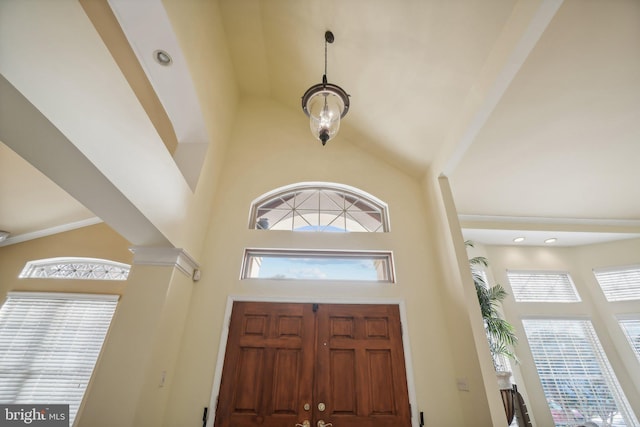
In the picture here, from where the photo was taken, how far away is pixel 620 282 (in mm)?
4227

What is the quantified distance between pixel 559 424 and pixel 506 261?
87.6 inches

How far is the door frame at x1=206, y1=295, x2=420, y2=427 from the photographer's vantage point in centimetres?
259

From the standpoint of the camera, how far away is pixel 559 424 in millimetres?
3512

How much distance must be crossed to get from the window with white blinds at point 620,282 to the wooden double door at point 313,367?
3923 mm

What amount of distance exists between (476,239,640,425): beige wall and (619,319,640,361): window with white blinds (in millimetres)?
72

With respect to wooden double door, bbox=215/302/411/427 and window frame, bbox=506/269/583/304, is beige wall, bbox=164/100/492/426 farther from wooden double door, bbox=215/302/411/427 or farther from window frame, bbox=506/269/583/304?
window frame, bbox=506/269/583/304

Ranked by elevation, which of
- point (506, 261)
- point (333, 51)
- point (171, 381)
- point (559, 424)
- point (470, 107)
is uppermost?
point (333, 51)

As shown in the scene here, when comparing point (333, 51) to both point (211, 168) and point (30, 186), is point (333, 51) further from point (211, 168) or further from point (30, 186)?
point (30, 186)

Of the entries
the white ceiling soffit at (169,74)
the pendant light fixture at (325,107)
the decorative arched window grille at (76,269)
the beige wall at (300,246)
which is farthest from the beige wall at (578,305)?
the decorative arched window grille at (76,269)

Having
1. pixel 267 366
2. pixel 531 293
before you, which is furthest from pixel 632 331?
pixel 267 366

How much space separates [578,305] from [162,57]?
6.67m

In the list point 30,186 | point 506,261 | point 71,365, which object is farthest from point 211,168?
point 506,261

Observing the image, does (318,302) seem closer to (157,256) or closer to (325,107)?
(157,256)

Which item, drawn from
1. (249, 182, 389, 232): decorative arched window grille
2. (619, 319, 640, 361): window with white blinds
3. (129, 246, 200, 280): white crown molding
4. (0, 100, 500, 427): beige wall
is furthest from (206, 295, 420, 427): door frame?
(619, 319, 640, 361): window with white blinds
